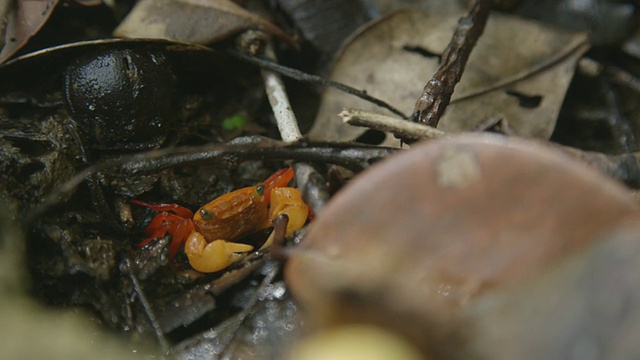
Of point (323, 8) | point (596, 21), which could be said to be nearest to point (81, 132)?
point (323, 8)

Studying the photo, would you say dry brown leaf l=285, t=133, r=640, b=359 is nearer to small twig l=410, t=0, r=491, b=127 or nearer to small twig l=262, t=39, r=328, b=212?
small twig l=262, t=39, r=328, b=212

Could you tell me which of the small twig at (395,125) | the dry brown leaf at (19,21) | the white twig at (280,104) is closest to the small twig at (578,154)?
the small twig at (395,125)

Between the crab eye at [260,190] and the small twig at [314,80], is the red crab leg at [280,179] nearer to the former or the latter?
the crab eye at [260,190]

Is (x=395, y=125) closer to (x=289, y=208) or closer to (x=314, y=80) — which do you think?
(x=289, y=208)

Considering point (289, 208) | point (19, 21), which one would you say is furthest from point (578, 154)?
point (19, 21)

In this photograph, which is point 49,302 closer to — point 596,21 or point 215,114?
point 215,114
